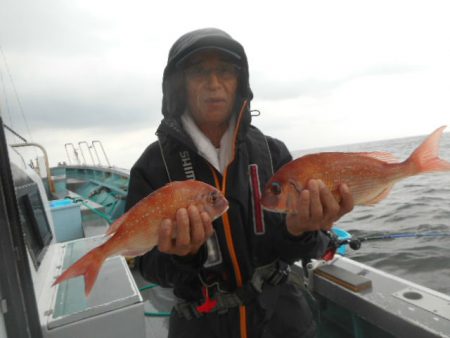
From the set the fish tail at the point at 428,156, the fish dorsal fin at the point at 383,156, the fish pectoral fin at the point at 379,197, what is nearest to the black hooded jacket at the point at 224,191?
the fish pectoral fin at the point at 379,197

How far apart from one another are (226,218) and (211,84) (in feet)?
2.70

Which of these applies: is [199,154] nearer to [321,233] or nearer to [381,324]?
[321,233]

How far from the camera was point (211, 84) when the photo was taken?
191cm

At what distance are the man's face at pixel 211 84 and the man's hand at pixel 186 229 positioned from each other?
717 millimetres

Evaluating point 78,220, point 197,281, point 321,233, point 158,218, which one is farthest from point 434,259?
point 78,220

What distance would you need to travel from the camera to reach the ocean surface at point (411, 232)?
5.58 metres

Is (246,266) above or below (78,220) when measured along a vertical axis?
above

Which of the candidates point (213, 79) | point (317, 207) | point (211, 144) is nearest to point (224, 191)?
point (211, 144)

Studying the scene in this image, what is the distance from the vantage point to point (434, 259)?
584 cm

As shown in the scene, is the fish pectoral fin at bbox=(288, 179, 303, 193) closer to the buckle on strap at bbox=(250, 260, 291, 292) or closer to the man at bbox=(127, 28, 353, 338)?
the man at bbox=(127, 28, 353, 338)

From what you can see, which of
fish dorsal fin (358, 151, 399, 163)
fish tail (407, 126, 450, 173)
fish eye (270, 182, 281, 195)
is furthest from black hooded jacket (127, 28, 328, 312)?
fish tail (407, 126, 450, 173)

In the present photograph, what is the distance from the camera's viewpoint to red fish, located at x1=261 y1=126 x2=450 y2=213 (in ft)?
5.72

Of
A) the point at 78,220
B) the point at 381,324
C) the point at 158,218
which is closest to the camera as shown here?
the point at 158,218

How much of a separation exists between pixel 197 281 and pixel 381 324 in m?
1.33
